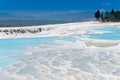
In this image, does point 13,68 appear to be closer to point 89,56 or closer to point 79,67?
point 79,67

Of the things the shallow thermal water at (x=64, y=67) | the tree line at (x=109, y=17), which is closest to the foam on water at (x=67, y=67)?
the shallow thermal water at (x=64, y=67)

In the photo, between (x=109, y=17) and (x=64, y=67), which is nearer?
(x=64, y=67)

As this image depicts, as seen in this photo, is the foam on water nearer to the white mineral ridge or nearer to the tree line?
the white mineral ridge

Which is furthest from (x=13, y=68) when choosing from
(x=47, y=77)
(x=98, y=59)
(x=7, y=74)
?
(x=98, y=59)

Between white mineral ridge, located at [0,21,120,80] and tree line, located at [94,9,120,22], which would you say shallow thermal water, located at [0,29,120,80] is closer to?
white mineral ridge, located at [0,21,120,80]

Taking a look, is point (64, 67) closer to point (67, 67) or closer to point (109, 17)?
point (67, 67)

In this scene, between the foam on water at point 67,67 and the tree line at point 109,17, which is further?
the tree line at point 109,17

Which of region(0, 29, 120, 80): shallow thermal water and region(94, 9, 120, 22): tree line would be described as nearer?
region(0, 29, 120, 80): shallow thermal water

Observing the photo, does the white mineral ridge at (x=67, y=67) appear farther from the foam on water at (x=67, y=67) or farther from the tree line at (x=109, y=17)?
the tree line at (x=109, y=17)

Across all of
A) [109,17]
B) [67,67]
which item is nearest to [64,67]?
[67,67]

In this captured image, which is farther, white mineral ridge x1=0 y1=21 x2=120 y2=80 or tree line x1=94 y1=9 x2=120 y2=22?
tree line x1=94 y1=9 x2=120 y2=22

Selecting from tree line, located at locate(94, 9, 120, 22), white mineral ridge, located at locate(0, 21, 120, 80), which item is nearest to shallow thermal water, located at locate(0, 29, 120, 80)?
white mineral ridge, located at locate(0, 21, 120, 80)

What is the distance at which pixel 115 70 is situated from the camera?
26.6 ft

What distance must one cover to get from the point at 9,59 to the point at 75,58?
200 cm
